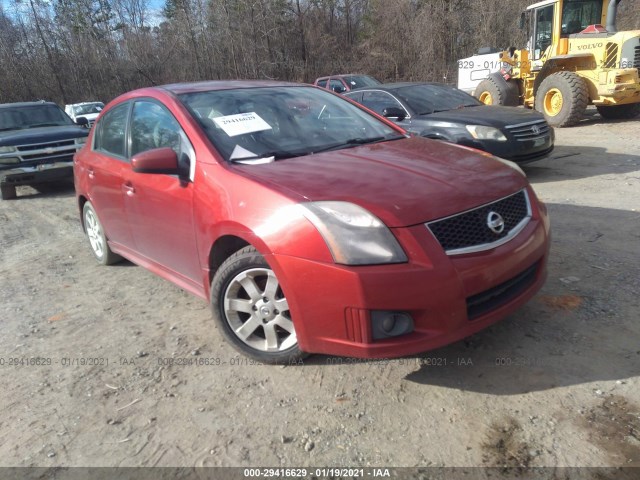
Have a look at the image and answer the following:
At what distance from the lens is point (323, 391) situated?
8.90 feet

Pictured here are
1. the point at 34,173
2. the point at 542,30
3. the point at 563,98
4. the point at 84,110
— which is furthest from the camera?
the point at 84,110

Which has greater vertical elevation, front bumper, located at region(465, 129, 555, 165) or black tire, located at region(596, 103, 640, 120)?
front bumper, located at region(465, 129, 555, 165)

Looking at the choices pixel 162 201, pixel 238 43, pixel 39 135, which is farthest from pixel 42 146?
pixel 238 43

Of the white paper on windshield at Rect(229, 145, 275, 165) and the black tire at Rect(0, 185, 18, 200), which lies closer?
the white paper on windshield at Rect(229, 145, 275, 165)

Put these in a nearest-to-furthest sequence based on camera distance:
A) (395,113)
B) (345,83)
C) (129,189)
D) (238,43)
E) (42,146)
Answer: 1. (129,189)
2. (395,113)
3. (42,146)
4. (345,83)
5. (238,43)

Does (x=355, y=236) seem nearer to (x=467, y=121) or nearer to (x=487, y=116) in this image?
(x=467, y=121)

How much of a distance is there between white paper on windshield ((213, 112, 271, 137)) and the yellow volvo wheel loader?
393 inches

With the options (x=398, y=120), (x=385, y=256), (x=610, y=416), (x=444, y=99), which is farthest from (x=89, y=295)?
(x=444, y=99)

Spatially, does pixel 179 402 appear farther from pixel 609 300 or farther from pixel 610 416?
pixel 609 300

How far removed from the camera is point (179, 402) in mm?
2730

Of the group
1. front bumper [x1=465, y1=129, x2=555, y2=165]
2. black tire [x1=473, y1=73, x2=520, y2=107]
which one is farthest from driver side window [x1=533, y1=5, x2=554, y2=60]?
front bumper [x1=465, y1=129, x2=555, y2=165]

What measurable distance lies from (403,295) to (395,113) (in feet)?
18.3

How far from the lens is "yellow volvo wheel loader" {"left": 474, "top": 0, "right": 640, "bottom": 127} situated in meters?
10.8

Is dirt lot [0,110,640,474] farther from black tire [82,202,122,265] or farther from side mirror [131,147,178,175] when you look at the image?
side mirror [131,147,178,175]
